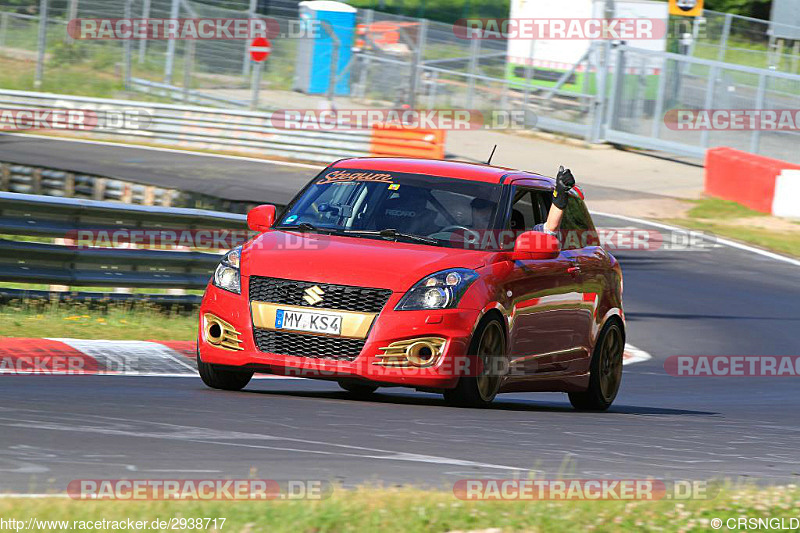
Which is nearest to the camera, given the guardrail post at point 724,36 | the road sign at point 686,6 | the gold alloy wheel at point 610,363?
the gold alloy wheel at point 610,363

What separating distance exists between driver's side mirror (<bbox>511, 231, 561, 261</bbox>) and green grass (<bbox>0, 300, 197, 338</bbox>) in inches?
154

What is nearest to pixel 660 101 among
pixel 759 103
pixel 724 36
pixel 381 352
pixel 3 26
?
pixel 759 103

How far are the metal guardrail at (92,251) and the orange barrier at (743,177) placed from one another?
14.9m

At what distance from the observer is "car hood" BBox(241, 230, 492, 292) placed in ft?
28.2

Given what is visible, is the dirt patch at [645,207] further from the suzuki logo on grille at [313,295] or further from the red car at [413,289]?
the suzuki logo on grille at [313,295]

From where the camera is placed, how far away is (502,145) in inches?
1357

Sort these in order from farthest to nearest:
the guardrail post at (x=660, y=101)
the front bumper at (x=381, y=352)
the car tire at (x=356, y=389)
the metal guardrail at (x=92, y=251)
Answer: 1. the guardrail post at (x=660, y=101)
2. the metal guardrail at (x=92, y=251)
3. the car tire at (x=356, y=389)
4. the front bumper at (x=381, y=352)

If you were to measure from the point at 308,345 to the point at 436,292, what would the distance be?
831 millimetres

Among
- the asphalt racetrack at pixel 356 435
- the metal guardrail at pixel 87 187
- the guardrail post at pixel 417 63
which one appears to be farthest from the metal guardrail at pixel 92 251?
the guardrail post at pixel 417 63

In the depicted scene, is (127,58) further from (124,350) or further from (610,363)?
(610,363)

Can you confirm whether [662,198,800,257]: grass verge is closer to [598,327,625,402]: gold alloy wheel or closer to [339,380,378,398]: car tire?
[598,327,625,402]: gold alloy wheel

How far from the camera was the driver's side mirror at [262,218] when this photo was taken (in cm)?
971

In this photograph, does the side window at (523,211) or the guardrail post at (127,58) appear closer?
the side window at (523,211)

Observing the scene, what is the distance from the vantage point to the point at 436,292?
8664mm
